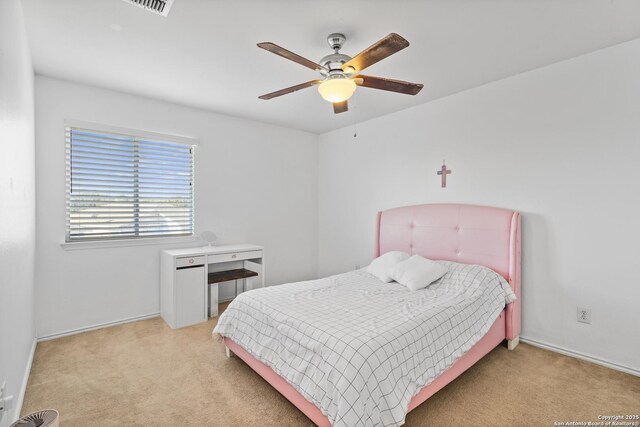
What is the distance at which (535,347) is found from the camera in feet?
8.97

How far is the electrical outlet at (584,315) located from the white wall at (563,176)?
0.04 meters

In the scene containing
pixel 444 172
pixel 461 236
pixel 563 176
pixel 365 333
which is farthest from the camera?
pixel 444 172

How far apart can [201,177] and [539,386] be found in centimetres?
377

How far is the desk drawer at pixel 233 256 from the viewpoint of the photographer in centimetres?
346

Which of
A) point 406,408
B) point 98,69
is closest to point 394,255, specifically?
point 406,408

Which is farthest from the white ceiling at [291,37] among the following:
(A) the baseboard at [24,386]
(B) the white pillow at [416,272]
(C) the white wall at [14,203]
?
(A) the baseboard at [24,386]

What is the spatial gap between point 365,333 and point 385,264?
145 centimetres

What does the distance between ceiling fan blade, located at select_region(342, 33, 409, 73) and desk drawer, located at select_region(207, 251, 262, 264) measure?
240 centimetres

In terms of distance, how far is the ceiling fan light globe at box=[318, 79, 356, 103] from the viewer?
2.03m

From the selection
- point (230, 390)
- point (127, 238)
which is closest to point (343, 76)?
point (230, 390)

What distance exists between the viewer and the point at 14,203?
5.72 ft

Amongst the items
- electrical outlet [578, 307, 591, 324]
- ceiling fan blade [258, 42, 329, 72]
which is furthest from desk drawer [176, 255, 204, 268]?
electrical outlet [578, 307, 591, 324]

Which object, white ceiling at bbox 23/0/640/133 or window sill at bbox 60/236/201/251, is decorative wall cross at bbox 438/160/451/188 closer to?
white ceiling at bbox 23/0/640/133

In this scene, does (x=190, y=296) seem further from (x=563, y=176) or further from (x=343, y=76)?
(x=563, y=176)
